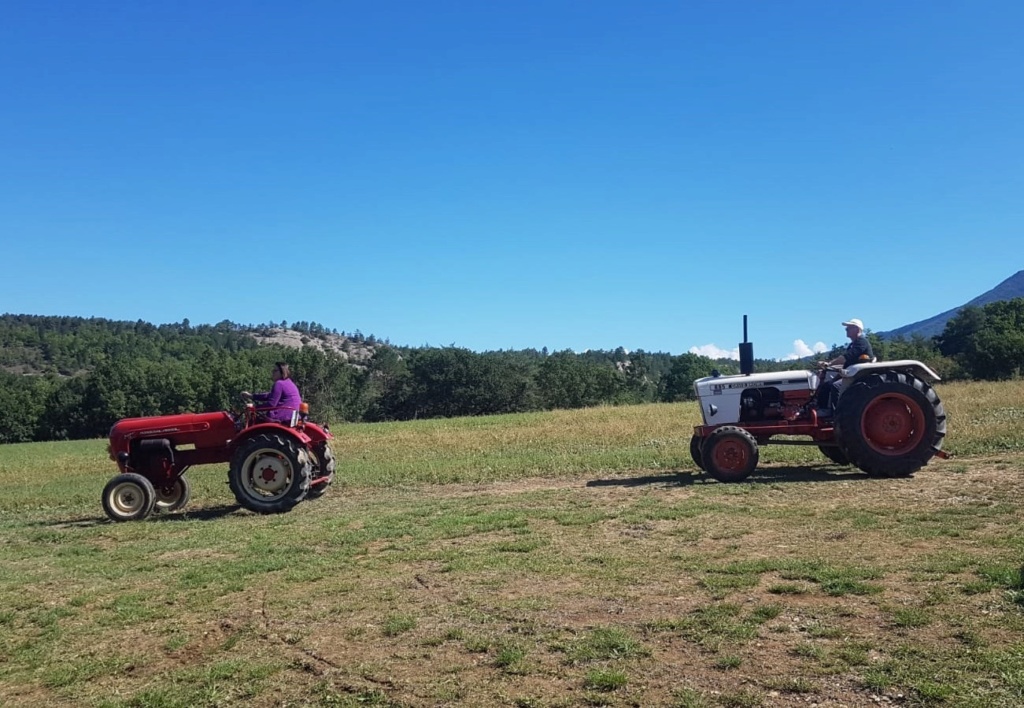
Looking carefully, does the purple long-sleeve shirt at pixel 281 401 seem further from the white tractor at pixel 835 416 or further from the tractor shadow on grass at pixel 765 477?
the white tractor at pixel 835 416

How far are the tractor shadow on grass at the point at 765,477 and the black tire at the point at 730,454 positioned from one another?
0.53ft

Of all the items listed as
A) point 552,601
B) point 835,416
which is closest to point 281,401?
point 552,601

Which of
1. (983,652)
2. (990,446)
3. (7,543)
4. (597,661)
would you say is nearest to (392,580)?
(597,661)

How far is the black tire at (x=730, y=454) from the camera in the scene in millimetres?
10414

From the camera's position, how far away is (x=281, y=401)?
10.9 meters

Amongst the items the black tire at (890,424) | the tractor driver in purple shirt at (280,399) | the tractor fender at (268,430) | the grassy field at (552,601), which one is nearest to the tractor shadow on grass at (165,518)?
the grassy field at (552,601)

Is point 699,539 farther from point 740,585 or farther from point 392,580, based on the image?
point 392,580

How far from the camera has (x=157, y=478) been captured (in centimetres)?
1116

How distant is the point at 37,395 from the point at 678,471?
76.4 m

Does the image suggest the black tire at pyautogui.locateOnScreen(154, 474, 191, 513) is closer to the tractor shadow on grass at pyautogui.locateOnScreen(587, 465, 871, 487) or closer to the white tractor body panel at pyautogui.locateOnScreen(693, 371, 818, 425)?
the tractor shadow on grass at pyautogui.locateOnScreen(587, 465, 871, 487)

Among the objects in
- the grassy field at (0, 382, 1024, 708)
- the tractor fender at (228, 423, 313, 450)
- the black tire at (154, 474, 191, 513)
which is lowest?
the grassy field at (0, 382, 1024, 708)

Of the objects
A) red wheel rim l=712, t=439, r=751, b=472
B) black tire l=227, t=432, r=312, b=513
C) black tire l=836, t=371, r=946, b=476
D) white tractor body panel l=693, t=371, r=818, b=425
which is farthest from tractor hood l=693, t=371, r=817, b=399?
black tire l=227, t=432, r=312, b=513

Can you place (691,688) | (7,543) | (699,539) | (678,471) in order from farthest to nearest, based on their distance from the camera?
(678,471) → (7,543) → (699,539) → (691,688)

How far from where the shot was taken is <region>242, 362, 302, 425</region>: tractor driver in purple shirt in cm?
1077
